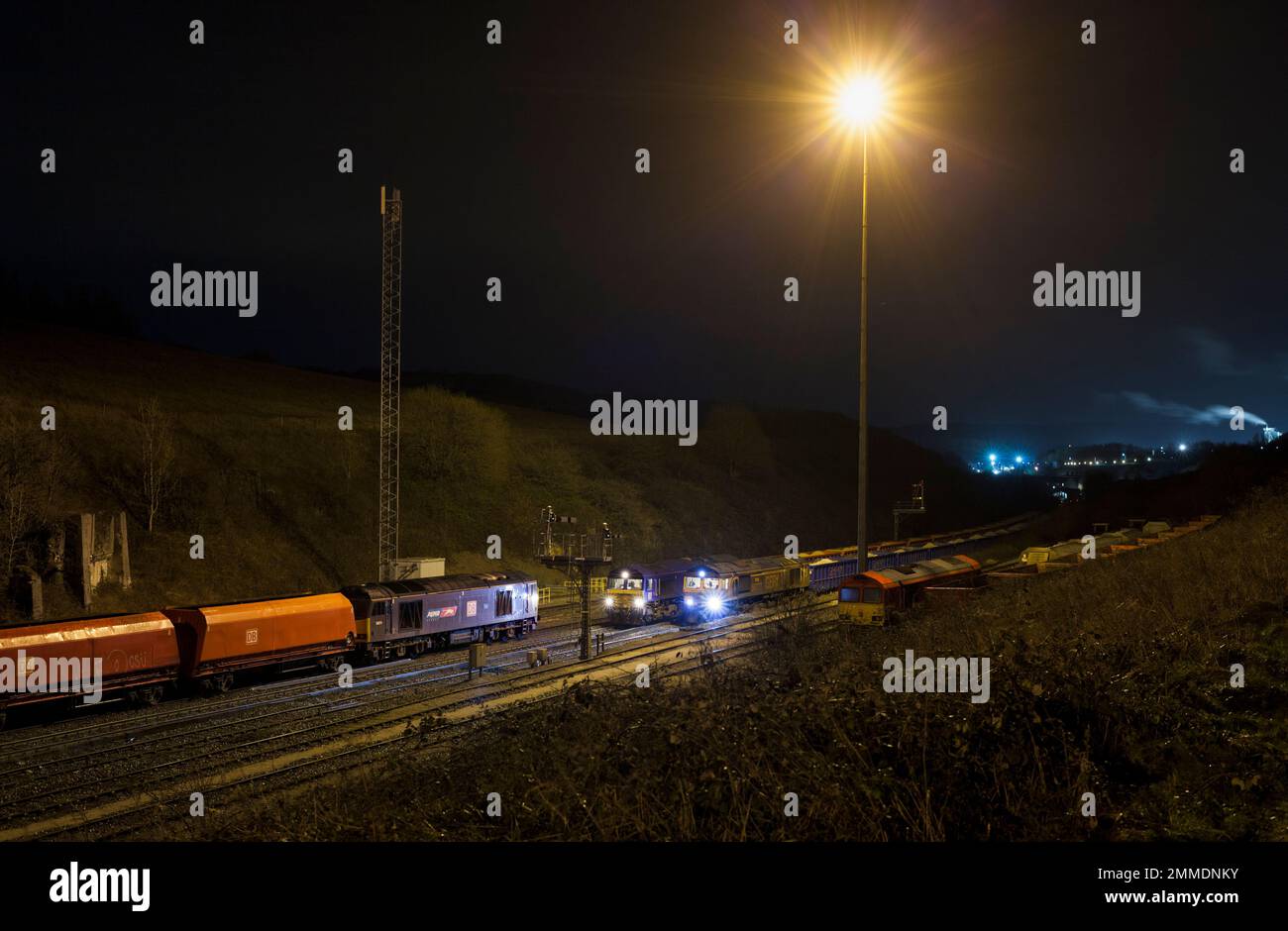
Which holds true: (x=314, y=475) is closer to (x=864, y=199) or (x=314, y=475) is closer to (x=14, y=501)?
(x=14, y=501)

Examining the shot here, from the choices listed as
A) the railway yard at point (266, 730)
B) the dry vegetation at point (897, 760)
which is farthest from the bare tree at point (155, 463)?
the dry vegetation at point (897, 760)

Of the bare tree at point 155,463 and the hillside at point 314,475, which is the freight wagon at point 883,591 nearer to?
the hillside at point 314,475

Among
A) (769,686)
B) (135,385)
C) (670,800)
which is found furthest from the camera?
(135,385)

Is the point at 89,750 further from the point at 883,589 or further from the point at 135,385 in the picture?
the point at 135,385

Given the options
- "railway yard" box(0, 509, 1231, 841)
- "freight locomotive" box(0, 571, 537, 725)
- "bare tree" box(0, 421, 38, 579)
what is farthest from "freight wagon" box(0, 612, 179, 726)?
"bare tree" box(0, 421, 38, 579)

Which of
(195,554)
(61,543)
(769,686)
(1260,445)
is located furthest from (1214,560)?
(1260,445)

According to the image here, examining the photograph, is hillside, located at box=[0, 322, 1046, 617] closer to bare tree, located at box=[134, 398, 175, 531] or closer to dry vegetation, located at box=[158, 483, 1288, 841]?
bare tree, located at box=[134, 398, 175, 531]

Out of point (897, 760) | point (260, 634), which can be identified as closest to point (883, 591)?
point (260, 634)
